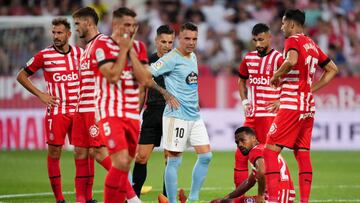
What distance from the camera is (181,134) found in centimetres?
1155

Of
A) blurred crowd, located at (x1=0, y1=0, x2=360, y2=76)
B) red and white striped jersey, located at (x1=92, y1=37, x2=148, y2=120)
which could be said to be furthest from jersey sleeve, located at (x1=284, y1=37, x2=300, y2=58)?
blurred crowd, located at (x1=0, y1=0, x2=360, y2=76)

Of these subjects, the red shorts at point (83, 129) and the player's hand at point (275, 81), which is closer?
the player's hand at point (275, 81)

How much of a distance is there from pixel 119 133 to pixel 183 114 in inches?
88.8

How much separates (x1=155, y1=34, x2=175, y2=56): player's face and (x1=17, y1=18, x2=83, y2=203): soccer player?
1.15 metres

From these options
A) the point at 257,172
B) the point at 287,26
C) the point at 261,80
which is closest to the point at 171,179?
the point at 257,172

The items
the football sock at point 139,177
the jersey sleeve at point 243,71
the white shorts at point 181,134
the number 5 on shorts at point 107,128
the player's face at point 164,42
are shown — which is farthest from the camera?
the jersey sleeve at point 243,71

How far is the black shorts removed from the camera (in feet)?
41.0

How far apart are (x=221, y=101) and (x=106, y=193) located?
12222 millimetres

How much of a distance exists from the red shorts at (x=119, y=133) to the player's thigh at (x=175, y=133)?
1.78 meters

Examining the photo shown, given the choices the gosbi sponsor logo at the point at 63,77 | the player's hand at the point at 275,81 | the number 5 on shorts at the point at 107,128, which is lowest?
the number 5 on shorts at the point at 107,128

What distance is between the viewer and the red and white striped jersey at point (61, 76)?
12086 mm

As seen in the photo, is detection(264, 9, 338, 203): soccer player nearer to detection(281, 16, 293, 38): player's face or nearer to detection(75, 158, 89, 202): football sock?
detection(281, 16, 293, 38): player's face

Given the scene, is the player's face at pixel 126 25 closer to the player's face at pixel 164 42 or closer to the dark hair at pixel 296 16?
the dark hair at pixel 296 16

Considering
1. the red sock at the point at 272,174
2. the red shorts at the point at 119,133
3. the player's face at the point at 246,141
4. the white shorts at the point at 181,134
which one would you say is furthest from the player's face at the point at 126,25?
the red sock at the point at 272,174
